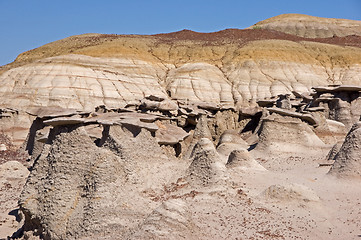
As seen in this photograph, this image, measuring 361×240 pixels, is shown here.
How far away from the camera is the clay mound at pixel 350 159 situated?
1557 centimetres

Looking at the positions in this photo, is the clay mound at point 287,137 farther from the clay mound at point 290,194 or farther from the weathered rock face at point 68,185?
the weathered rock face at point 68,185

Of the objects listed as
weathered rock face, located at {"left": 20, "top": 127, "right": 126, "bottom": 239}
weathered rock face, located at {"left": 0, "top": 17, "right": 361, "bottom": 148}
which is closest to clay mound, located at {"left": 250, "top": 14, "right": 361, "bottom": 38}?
weathered rock face, located at {"left": 0, "top": 17, "right": 361, "bottom": 148}

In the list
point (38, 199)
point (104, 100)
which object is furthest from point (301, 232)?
point (104, 100)

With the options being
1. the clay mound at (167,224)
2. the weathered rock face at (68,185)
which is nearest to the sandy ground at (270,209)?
the clay mound at (167,224)

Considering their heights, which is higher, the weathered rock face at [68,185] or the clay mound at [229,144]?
the weathered rock face at [68,185]

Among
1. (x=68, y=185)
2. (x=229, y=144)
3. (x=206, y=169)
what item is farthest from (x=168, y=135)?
(x=68, y=185)

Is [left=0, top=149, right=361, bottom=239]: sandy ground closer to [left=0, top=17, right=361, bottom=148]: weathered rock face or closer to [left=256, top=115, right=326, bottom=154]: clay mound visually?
[left=256, top=115, right=326, bottom=154]: clay mound

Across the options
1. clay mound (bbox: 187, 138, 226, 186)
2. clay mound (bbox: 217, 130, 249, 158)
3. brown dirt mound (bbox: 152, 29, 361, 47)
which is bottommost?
clay mound (bbox: 217, 130, 249, 158)

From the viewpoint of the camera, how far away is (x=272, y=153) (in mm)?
22906

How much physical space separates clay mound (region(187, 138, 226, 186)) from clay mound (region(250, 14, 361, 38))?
308 ft

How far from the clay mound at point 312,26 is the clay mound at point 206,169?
3693 inches

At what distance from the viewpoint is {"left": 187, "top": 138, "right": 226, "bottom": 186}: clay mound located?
14.3 metres

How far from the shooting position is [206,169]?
14695mm

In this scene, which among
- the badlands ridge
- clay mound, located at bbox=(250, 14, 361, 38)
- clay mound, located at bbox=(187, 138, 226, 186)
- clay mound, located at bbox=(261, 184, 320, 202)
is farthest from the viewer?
clay mound, located at bbox=(250, 14, 361, 38)
